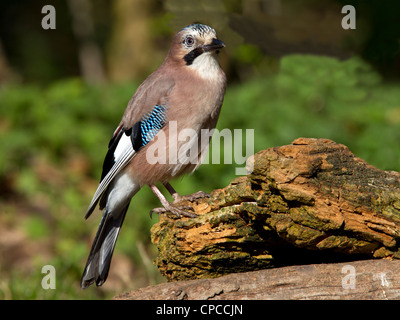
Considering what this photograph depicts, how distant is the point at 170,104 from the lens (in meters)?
3.90

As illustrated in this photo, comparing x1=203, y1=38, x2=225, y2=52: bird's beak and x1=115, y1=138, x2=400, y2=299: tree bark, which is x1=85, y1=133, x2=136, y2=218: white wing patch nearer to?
x1=203, y1=38, x2=225, y2=52: bird's beak

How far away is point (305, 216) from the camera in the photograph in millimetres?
2809

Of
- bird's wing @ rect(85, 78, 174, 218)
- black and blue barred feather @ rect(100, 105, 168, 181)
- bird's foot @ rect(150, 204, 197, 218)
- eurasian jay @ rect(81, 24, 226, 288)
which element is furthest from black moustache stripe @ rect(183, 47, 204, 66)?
bird's foot @ rect(150, 204, 197, 218)

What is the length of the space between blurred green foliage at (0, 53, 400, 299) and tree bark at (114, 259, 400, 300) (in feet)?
5.75

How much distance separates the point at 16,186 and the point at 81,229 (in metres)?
1.08

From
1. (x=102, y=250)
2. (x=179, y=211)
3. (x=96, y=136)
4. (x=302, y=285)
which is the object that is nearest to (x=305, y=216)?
(x=302, y=285)

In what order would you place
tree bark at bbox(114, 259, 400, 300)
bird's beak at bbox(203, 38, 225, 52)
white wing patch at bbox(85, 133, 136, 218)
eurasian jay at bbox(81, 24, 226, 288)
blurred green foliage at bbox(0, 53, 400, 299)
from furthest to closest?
blurred green foliage at bbox(0, 53, 400, 299) < white wing patch at bbox(85, 133, 136, 218) < eurasian jay at bbox(81, 24, 226, 288) < bird's beak at bbox(203, 38, 225, 52) < tree bark at bbox(114, 259, 400, 300)

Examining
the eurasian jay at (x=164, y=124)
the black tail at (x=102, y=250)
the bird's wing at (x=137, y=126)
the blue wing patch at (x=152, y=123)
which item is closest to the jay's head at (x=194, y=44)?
the eurasian jay at (x=164, y=124)

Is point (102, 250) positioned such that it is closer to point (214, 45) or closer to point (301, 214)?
point (214, 45)

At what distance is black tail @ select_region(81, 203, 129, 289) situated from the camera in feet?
13.1

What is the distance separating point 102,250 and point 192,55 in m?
1.57

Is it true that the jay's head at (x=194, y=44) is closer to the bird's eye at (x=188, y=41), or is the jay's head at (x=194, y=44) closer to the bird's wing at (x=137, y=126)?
the bird's eye at (x=188, y=41)

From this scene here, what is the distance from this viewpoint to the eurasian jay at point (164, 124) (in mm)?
3830

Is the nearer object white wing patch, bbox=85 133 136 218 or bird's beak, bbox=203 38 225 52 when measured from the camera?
bird's beak, bbox=203 38 225 52
